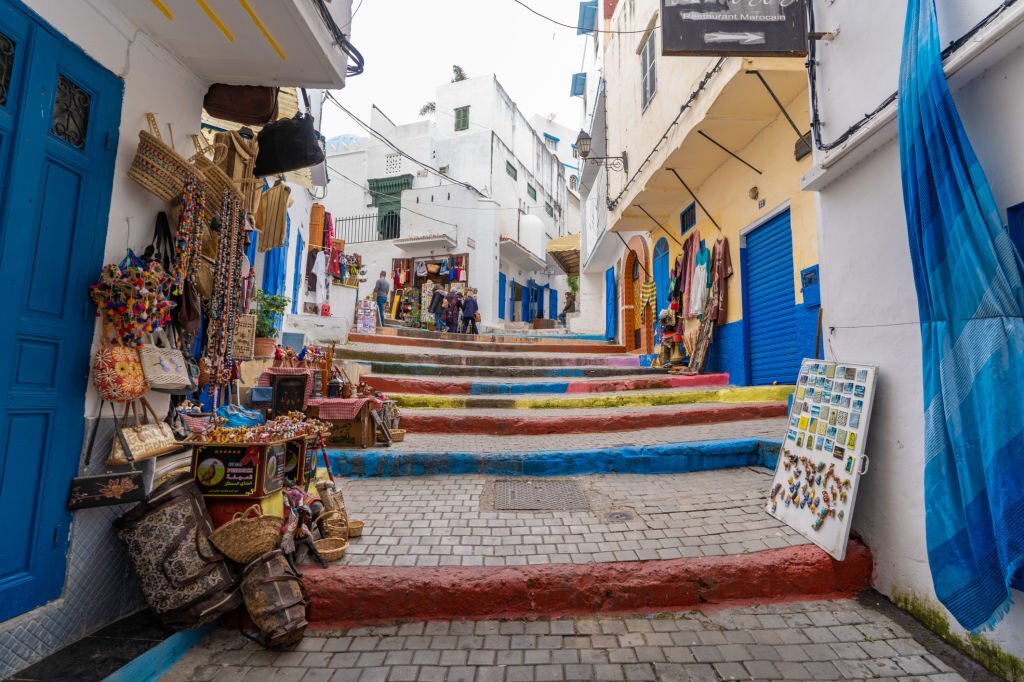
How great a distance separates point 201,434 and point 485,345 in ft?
28.7

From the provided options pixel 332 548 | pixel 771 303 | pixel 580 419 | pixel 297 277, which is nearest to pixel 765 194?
pixel 771 303

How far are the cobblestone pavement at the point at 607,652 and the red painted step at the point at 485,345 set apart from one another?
28.1 feet

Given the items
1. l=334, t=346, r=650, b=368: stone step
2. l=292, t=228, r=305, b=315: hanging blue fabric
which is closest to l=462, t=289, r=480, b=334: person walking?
l=334, t=346, r=650, b=368: stone step

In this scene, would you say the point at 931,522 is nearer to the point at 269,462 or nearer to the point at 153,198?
the point at 269,462

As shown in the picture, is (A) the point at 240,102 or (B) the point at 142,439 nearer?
(B) the point at 142,439

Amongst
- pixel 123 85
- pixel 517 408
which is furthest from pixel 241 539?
pixel 517 408

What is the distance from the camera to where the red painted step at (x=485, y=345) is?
11016 millimetres

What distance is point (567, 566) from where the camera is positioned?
275 cm

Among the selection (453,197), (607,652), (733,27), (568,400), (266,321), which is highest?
(453,197)

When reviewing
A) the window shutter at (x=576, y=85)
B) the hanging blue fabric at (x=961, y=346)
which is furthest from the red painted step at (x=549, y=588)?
the window shutter at (x=576, y=85)

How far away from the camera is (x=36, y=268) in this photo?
2217 mm

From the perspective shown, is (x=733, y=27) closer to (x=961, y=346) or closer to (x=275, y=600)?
(x=961, y=346)

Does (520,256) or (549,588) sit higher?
(520,256)

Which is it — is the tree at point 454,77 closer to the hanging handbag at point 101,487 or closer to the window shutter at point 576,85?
the window shutter at point 576,85
